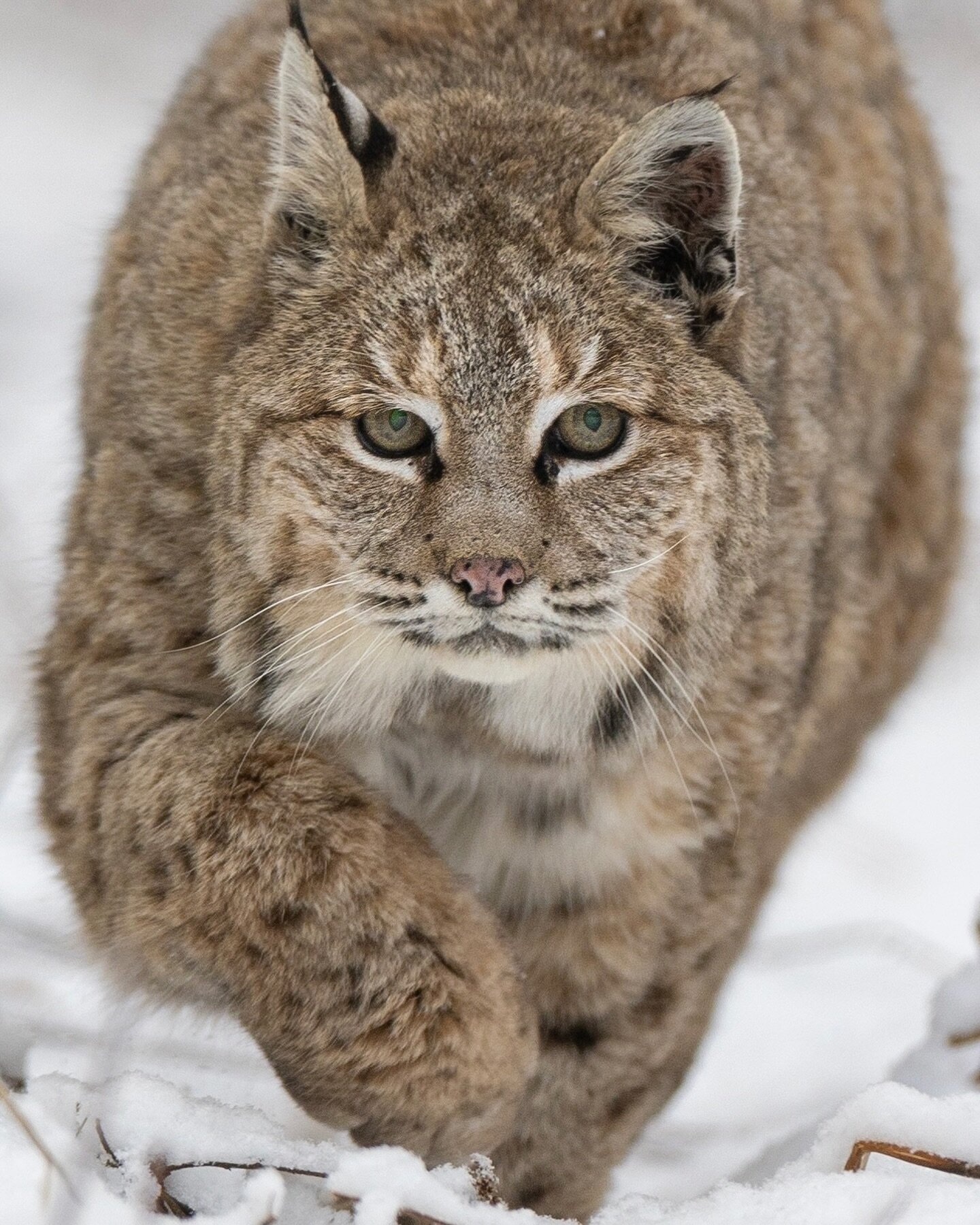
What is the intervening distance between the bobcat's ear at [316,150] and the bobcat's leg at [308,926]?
0.90m

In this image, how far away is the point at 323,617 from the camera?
11.6 feet

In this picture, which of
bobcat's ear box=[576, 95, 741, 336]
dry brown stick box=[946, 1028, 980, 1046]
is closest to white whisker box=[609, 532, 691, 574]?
bobcat's ear box=[576, 95, 741, 336]

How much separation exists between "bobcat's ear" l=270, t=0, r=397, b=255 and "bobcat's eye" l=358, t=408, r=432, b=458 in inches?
15.6

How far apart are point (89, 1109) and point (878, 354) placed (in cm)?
292

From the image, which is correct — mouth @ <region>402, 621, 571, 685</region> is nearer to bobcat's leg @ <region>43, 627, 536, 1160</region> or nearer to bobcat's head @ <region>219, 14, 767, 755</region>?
bobcat's head @ <region>219, 14, 767, 755</region>

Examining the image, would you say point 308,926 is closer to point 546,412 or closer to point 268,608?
point 268,608

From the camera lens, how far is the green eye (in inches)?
130

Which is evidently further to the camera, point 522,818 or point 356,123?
point 522,818

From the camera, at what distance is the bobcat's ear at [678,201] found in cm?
335

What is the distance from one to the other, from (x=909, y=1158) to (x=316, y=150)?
6.61 ft

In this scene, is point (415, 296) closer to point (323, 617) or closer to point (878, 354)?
point (323, 617)

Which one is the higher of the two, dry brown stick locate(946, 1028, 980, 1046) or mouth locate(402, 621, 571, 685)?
mouth locate(402, 621, 571, 685)

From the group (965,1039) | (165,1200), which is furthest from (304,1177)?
(965,1039)

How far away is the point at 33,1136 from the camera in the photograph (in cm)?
267
